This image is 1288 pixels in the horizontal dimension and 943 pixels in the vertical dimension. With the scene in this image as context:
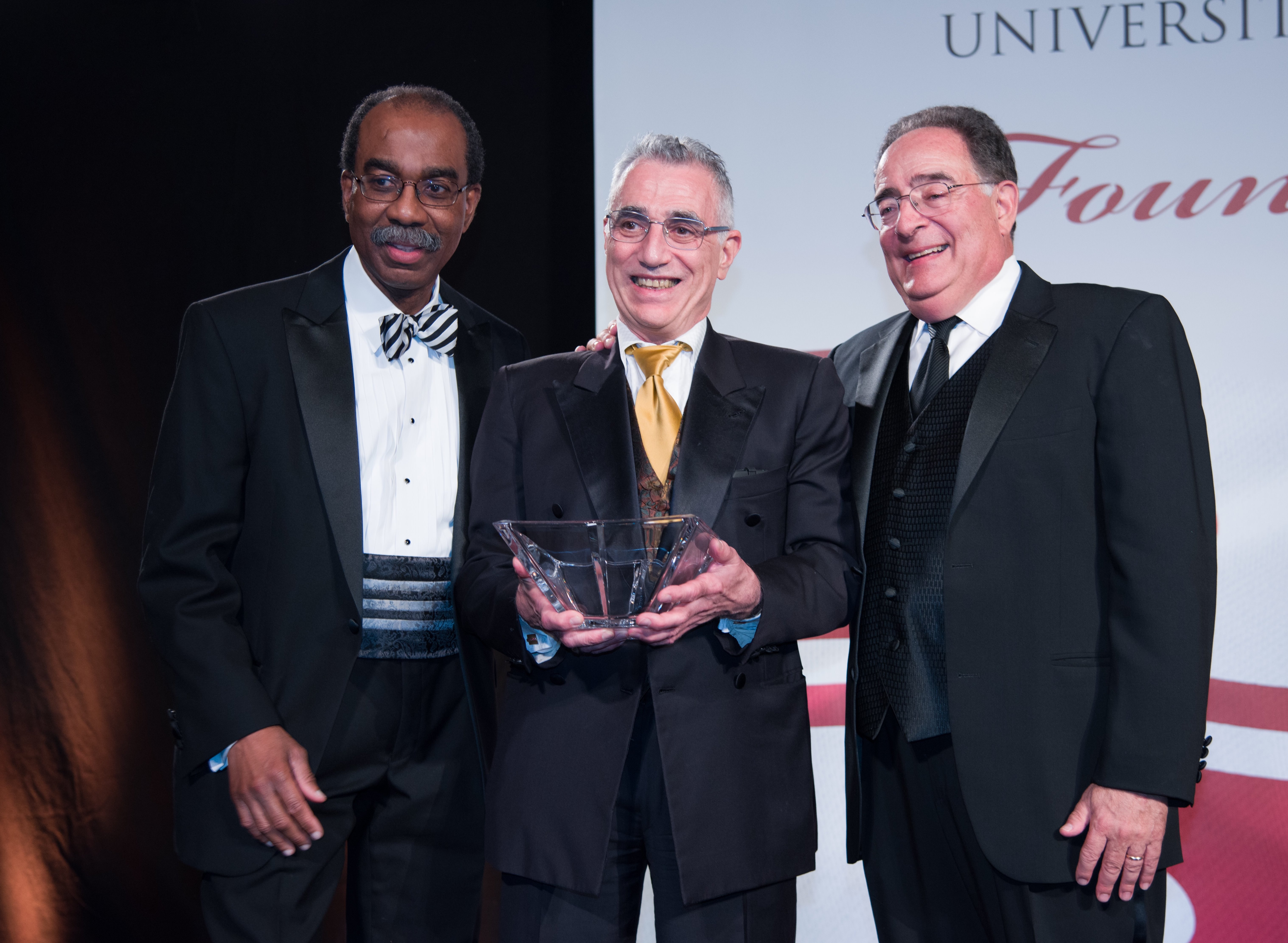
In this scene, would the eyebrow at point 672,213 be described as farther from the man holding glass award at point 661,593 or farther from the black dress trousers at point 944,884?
the black dress trousers at point 944,884

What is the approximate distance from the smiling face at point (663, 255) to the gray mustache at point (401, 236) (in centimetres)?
49

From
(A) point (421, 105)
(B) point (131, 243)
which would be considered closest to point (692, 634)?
(A) point (421, 105)

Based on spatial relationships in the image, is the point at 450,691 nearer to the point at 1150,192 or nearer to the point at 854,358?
the point at 854,358

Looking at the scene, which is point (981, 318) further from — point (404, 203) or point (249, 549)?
point (249, 549)

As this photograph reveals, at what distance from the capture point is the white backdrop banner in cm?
288

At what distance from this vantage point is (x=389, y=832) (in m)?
2.13

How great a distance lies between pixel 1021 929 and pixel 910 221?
4.17 ft

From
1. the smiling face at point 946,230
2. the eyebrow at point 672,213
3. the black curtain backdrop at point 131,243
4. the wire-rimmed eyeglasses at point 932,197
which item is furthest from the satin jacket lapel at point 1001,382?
the black curtain backdrop at point 131,243

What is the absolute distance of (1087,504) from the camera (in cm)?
180

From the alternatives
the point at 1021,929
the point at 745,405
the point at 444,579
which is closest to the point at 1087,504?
the point at 745,405

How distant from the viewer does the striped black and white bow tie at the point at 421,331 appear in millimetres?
2182

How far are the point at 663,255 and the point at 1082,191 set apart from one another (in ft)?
5.44

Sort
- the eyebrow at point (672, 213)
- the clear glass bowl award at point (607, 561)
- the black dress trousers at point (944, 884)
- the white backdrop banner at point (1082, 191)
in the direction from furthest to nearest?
1. the white backdrop banner at point (1082, 191)
2. the eyebrow at point (672, 213)
3. the black dress trousers at point (944, 884)
4. the clear glass bowl award at point (607, 561)


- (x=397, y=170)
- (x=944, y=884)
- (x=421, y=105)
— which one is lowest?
(x=944, y=884)
